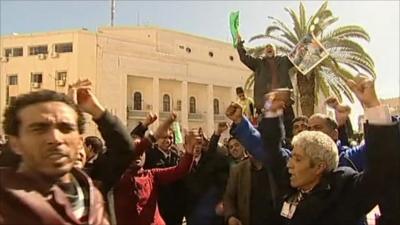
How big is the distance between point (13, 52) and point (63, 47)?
482 cm

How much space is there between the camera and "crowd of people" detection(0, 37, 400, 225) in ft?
7.54

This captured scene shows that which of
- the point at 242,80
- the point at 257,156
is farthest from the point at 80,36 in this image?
the point at 257,156

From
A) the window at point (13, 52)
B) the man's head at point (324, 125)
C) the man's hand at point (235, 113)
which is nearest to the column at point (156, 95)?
the window at point (13, 52)

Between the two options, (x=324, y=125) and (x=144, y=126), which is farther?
(x=144, y=126)

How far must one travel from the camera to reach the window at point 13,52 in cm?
4272

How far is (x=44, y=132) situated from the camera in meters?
2.33

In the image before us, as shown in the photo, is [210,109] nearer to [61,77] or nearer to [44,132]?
[61,77]

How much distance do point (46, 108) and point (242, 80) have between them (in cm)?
4837

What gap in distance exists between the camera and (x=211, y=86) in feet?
156

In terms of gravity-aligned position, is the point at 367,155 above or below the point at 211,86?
below

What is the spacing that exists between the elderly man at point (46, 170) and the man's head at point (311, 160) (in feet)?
4.25

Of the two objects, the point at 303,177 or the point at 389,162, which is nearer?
the point at 389,162

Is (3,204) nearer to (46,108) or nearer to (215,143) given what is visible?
(46,108)

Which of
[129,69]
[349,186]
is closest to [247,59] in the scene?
[349,186]
